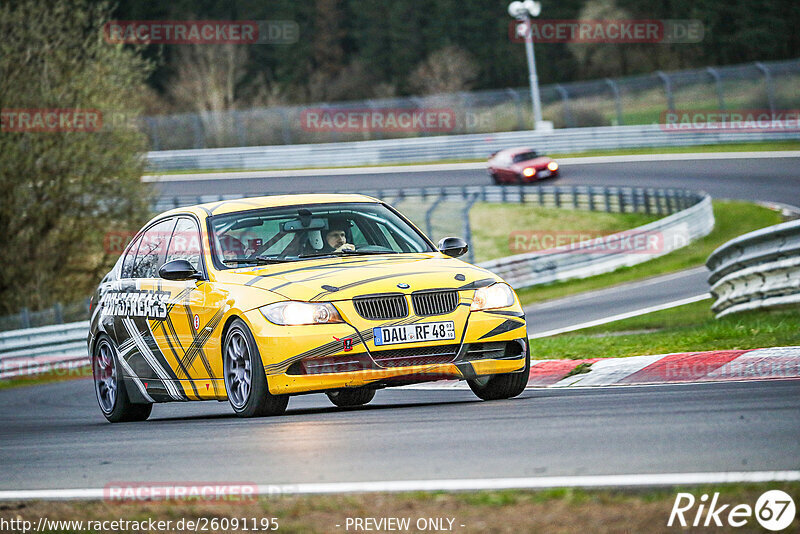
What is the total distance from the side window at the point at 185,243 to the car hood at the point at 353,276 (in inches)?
21.0

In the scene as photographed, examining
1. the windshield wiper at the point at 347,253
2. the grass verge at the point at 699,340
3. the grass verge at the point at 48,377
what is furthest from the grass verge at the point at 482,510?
the grass verge at the point at 48,377

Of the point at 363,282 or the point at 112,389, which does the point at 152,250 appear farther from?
the point at 363,282

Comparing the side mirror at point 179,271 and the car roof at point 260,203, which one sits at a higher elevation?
the car roof at point 260,203

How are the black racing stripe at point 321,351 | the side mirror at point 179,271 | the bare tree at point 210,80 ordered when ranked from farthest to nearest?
the bare tree at point 210,80, the side mirror at point 179,271, the black racing stripe at point 321,351

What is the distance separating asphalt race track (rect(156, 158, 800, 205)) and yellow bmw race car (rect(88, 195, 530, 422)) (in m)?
28.6

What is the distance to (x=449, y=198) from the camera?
42.2 m

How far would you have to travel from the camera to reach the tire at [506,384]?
9.40 meters

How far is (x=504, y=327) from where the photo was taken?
9.10m

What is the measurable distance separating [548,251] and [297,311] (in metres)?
22.2

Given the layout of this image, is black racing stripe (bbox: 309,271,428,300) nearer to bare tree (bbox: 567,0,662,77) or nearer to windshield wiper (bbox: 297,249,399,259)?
windshield wiper (bbox: 297,249,399,259)

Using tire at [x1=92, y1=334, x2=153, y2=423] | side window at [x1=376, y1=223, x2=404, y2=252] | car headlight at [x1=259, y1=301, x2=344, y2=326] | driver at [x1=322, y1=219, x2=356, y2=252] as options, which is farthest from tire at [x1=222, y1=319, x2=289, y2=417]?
tire at [x1=92, y1=334, x2=153, y2=423]

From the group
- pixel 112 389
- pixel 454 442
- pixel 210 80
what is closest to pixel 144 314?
pixel 112 389

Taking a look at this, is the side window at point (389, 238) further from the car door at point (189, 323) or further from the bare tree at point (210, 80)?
the bare tree at point (210, 80)

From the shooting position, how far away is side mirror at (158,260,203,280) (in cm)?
955
